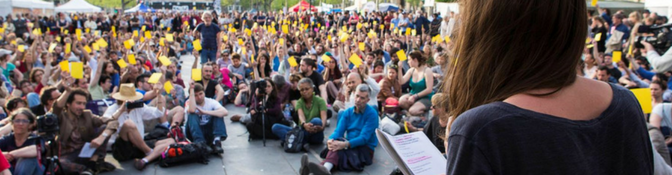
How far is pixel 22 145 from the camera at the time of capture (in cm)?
521

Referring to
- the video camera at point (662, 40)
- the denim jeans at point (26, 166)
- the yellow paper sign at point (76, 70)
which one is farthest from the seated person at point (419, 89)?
the denim jeans at point (26, 166)

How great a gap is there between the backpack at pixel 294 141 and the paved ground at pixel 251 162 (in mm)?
69

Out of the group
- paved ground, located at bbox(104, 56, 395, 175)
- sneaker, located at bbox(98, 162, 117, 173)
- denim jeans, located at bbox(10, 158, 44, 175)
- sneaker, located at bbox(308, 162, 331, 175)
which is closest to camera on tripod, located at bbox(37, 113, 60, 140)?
denim jeans, located at bbox(10, 158, 44, 175)

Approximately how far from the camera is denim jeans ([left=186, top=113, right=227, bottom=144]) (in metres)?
→ 7.01

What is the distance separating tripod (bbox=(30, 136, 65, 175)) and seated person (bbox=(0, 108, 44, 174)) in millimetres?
71

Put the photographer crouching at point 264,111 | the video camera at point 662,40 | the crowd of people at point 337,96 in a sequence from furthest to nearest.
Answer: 1. the video camera at point 662,40
2. the photographer crouching at point 264,111
3. the crowd of people at point 337,96

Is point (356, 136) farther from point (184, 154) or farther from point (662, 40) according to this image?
point (662, 40)

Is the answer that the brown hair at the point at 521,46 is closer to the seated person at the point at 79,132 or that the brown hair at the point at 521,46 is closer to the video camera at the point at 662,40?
the seated person at the point at 79,132

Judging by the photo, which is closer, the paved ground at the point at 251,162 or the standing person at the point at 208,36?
the paved ground at the point at 251,162

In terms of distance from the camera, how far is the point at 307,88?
7.37 metres

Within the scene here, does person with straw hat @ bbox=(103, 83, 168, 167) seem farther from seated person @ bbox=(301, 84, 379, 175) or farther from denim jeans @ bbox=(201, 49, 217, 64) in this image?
denim jeans @ bbox=(201, 49, 217, 64)

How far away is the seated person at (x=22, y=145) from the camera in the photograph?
202 inches

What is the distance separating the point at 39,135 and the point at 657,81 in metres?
6.50

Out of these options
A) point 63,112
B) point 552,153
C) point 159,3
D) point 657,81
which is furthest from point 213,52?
point 159,3
